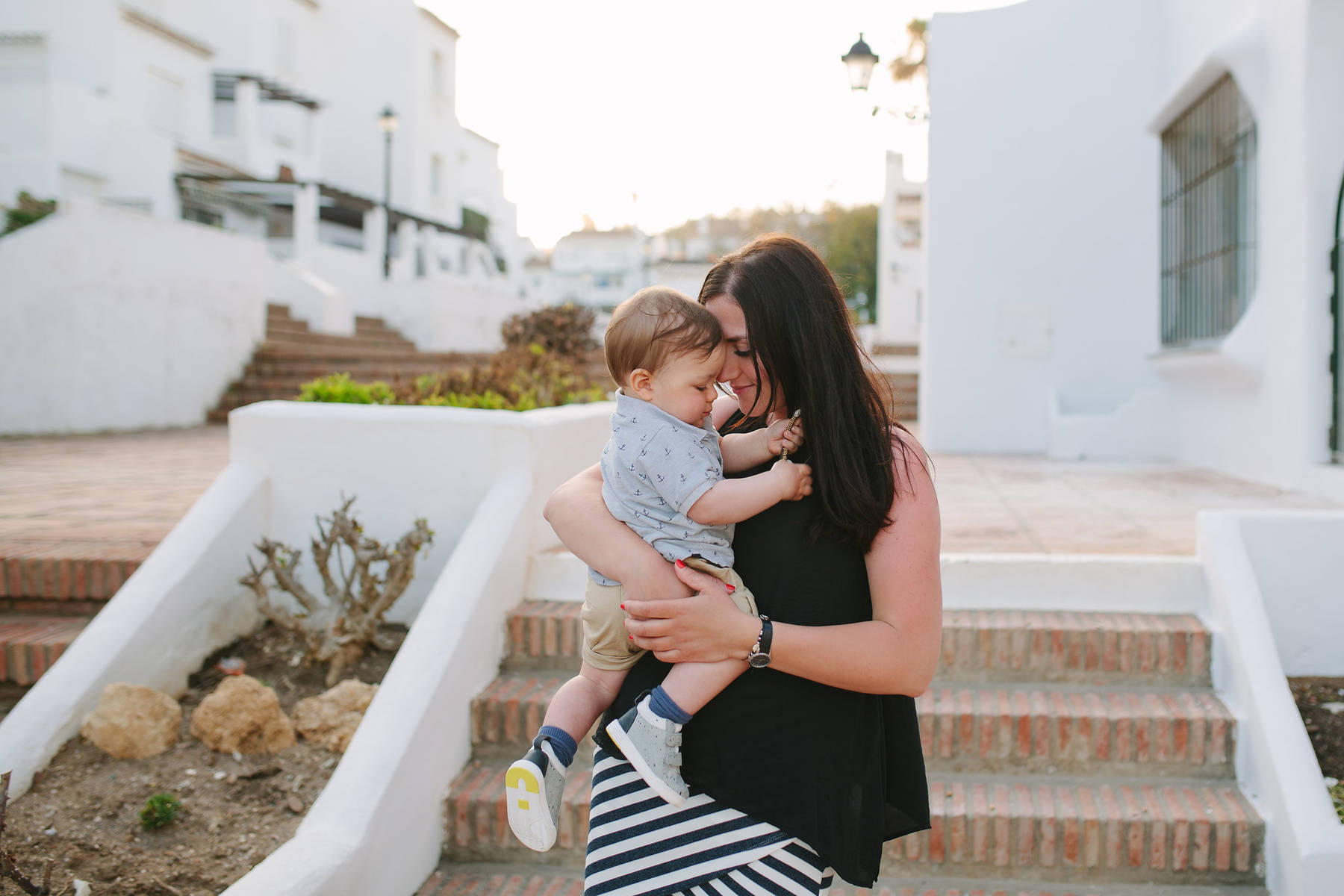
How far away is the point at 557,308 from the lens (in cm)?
970

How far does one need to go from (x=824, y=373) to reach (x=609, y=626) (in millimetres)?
580

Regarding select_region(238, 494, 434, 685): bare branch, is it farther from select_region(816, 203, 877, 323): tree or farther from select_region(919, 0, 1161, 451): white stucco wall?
select_region(816, 203, 877, 323): tree

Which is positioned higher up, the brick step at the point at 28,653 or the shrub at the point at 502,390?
the shrub at the point at 502,390

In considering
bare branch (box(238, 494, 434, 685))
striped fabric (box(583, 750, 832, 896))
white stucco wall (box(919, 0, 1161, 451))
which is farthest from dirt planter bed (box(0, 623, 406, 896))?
white stucco wall (box(919, 0, 1161, 451))

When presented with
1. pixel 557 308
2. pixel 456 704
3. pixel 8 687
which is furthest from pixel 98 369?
pixel 456 704

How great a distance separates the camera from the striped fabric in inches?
60.5

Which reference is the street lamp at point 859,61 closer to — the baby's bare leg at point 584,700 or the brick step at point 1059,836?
the brick step at point 1059,836

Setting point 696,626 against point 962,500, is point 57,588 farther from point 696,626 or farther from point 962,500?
point 962,500

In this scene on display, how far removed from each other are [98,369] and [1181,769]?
1080 centimetres

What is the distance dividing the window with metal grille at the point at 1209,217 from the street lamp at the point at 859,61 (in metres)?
2.81

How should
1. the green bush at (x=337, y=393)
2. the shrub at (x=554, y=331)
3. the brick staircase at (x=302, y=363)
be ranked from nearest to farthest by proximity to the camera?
1. the green bush at (x=337, y=393)
2. the shrub at (x=554, y=331)
3. the brick staircase at (x=302, y=363)

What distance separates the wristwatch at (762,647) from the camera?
1496 millimetres

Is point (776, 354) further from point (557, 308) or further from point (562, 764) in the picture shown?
point (557, 308)

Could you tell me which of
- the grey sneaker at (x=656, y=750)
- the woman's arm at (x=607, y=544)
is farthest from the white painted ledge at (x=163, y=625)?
the grey sneaker at (x=656, y=750)
